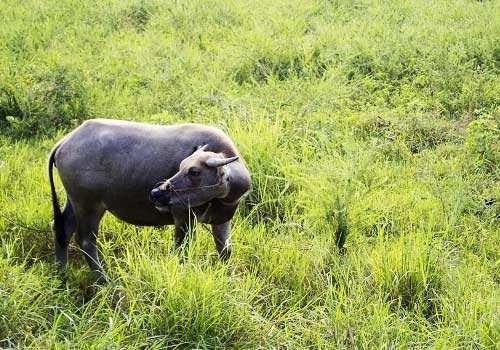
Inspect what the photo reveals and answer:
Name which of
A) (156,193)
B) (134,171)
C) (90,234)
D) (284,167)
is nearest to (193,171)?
(156,193)

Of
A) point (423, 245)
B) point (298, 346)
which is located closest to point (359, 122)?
point (423, 245)

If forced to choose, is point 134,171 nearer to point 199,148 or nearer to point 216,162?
point 199,148

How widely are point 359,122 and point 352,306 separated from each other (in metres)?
3.16

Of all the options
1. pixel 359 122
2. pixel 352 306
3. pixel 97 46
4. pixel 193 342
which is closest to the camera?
pixel 193 342

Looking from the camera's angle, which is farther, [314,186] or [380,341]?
[314,186]

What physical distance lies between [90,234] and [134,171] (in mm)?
543

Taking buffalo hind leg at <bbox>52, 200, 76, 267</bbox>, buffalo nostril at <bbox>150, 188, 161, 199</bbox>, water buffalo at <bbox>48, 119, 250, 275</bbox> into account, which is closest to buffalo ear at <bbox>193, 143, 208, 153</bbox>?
water buffalo at <bbox>48, 119, 250, 275</bbox>

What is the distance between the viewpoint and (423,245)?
412cm

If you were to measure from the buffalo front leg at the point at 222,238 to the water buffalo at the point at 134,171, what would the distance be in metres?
0.12

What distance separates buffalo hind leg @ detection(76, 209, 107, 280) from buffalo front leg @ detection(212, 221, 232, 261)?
788 millimetres

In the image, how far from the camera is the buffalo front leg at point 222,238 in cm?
423

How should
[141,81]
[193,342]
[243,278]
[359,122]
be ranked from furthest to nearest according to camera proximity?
[141,81] → [359,122] → [243,278] → [193,342]

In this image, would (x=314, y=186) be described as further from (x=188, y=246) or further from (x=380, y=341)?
(x=380, y=341)

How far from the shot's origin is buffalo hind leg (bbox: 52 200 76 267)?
166 inches
